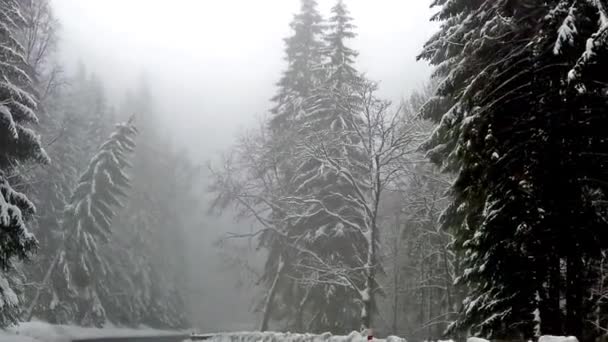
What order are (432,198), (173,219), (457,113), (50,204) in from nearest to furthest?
1. (457,113)
2. (432,198)
3. (50,204)
4. (173,219)

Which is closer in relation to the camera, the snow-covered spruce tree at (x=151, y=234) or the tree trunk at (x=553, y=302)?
the tree trunk at (x=553, y=302)

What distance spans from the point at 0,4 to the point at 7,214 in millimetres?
5444

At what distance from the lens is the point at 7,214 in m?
14.1

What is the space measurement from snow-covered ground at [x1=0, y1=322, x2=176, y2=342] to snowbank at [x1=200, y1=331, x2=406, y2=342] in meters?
6.95

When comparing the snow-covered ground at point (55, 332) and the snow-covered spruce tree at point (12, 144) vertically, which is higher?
the snow-covered spruce tree at point (12, 144)

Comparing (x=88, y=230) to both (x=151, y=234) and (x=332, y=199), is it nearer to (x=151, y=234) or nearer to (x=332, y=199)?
(x=151, y=234)

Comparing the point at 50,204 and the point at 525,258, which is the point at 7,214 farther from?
the point at 50,204

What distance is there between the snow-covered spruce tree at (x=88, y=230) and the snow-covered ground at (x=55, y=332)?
119 cm

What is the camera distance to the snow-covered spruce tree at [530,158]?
9930 mm

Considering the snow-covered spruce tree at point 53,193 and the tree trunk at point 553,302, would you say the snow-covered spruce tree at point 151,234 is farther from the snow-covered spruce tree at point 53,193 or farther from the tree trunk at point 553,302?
the tree trunk at point 553,302

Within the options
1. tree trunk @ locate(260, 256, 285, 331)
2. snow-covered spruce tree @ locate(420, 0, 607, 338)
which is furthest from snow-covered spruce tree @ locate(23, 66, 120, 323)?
snow-covered spruce tree @ locate(420, 0, 607, 338)

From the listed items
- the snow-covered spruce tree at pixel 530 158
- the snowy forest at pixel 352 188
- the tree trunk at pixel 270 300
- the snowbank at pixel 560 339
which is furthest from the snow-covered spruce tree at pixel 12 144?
the tree trunk at pixel 270 300

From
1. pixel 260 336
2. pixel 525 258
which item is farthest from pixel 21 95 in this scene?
pixel 525 258

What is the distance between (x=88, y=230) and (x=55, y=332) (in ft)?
24.5
